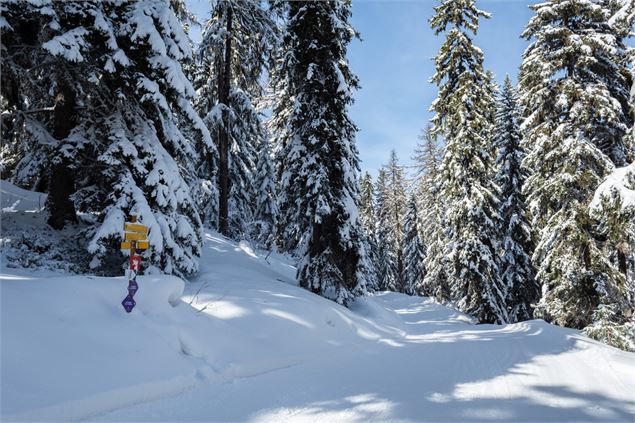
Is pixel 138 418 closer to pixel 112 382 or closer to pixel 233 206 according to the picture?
pixel 112 382

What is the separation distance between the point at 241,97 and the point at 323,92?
5870 millimetres

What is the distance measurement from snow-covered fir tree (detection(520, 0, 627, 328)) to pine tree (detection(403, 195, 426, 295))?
82.0 feet

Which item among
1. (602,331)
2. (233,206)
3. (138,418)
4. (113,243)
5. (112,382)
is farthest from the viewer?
(233,206)

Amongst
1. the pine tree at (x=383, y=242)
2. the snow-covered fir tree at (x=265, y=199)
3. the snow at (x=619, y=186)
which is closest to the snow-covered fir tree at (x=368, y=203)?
the pine tree at (x=383, y=242)

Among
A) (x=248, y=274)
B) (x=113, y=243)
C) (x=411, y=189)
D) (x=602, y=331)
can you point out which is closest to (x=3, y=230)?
(x=113, y=243)

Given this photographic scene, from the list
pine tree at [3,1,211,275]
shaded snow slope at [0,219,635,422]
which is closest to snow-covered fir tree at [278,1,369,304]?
shaded snow slope at [0,219,635,422]

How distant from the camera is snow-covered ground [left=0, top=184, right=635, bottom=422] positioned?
4258 mm

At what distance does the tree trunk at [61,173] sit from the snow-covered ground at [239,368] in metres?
2.11

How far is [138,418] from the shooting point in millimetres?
4129

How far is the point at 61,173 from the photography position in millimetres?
9016

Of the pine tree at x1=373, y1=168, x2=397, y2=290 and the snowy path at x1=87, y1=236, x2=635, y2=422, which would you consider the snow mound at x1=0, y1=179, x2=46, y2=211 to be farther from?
the pine tree at x1=373, y1=168, x2=397, y2=290

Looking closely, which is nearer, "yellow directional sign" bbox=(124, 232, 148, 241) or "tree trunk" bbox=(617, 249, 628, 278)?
"yellow directional sign" bbox=(124, 232, 148, 241)

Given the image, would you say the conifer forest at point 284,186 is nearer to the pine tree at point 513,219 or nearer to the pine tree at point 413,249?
the pine tree at point 513,219

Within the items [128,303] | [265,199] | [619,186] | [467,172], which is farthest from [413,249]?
[128,303]
